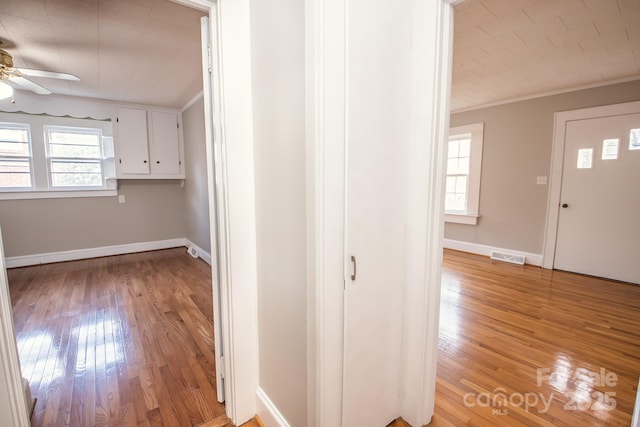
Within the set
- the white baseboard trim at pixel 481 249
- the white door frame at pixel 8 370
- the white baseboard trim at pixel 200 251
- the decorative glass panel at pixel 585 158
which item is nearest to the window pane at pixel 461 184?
the white baseboard trim at pixel 481 249

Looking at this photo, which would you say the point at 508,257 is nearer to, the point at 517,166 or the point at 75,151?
the point at 517,166

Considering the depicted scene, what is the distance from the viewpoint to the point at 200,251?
450cm

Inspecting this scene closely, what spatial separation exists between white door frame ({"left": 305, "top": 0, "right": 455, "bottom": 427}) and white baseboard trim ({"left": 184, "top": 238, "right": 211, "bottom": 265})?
11.3 ft

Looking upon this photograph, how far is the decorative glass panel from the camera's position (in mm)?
3520

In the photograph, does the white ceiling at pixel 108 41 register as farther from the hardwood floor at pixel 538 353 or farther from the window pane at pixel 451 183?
the window pane at pixel 451 183

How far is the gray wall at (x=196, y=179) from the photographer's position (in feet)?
13.3

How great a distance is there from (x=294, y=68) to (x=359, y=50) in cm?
26

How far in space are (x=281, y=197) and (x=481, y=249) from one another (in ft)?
14.8

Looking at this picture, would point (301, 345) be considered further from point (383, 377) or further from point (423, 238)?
point (423, 238)

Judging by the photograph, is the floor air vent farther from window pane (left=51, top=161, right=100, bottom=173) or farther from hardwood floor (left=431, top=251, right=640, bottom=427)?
window pane (left=51, top=161, right=100, bottom=173)

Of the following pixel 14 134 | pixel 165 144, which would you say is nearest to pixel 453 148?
pixel 165 144

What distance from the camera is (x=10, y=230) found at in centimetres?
387

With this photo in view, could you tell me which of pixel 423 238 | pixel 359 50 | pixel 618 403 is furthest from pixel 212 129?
pixel 618 403

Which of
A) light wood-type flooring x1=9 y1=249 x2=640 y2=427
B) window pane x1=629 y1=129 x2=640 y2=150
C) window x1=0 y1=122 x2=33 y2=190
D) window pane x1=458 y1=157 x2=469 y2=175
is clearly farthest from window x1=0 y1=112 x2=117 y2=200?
window pane x1=629 y1=129 x2=640 y2=150
